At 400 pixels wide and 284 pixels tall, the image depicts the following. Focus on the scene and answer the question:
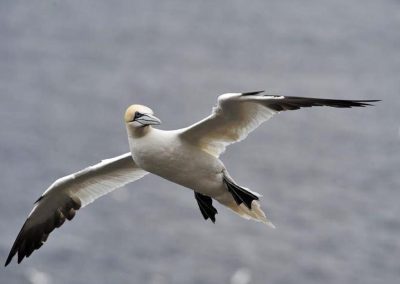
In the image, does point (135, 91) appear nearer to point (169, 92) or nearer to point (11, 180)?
point (169, 92)

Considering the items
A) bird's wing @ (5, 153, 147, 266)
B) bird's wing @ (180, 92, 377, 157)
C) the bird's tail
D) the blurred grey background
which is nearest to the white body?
bird's wing @ (180, 92, 377, 157)

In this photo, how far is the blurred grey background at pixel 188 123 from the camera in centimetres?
1916

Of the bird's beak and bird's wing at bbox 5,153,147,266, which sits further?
bird's wing at bbox 5,153,147,266

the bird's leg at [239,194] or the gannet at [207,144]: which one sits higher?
the gannet at [207,144]

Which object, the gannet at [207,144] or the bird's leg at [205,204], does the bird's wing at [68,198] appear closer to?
the gannet at [207,144]

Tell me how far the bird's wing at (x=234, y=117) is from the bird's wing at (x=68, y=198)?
3.71 ft

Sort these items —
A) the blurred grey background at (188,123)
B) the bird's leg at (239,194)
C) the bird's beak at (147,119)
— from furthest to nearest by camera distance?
the blurred grey background at (188,123), the bird's leg at (239,194), the bird's beak at (147,119)

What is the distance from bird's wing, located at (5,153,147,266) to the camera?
11.9m

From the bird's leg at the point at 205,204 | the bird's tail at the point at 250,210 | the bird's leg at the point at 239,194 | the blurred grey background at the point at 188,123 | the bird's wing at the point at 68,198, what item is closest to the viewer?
the bird's leg at the point at 239,194

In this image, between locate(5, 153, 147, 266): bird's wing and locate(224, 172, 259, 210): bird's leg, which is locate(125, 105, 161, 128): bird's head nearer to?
locate(224, 172, 259, 210): bird's leg

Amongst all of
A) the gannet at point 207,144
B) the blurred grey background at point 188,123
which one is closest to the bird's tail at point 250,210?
the gannet at point 207,144

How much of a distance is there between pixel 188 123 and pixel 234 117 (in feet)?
39.2

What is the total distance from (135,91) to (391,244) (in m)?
6.82

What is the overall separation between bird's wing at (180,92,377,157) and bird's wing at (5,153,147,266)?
113 cm
